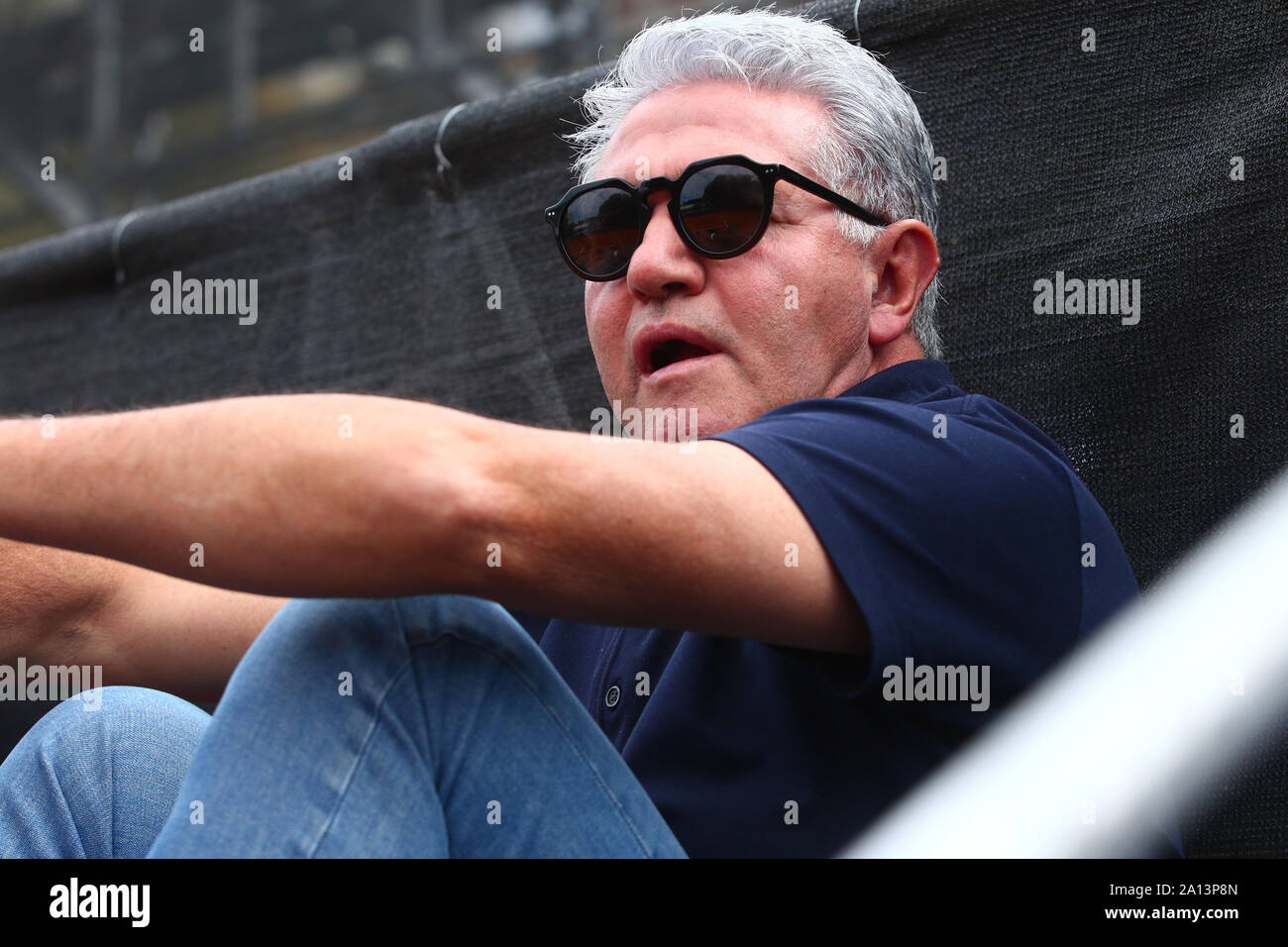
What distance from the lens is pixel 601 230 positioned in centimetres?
170

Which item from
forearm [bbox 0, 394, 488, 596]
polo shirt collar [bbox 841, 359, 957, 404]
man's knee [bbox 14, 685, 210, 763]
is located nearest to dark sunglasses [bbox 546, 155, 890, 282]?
polo shirt collar [bbox 841, 359, 957, 404]

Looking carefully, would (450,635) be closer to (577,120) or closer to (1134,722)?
(1134,722)

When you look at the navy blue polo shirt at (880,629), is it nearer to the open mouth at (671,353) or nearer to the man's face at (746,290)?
the man's face at (746,290)

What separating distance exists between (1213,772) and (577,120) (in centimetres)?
141

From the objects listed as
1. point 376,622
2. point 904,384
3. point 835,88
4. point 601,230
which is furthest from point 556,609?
point 835,88

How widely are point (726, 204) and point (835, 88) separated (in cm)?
21

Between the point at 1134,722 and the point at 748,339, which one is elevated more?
the point at 748,339

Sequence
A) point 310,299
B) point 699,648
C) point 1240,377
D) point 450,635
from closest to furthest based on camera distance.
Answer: point 450,635
point 699,648
point 1240,377
point 310,299

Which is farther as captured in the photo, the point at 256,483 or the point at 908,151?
the point at 908,151

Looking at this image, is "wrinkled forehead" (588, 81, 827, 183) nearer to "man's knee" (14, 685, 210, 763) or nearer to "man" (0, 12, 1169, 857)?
"man" (0, 12, 1169, 857)

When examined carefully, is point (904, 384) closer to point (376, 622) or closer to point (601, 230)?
point (601, 230)

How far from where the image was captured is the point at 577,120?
2344mm
